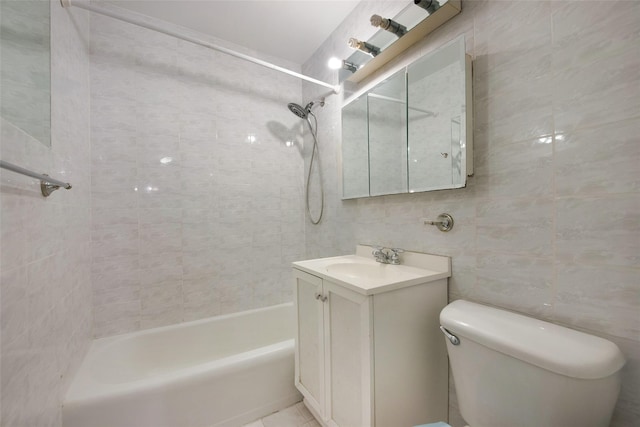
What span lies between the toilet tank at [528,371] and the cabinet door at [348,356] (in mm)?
294

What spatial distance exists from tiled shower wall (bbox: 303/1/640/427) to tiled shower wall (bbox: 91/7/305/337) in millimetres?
1382

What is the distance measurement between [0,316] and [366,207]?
1504mm

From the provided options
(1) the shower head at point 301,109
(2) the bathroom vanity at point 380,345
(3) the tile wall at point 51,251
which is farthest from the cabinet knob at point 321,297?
(1) the shower head at point 301,109

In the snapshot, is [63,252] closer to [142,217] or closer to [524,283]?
[142,217]

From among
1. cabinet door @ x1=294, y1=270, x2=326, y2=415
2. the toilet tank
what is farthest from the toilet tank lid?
cabinet door @ x1=294, y1=270, x2=326, y2=415

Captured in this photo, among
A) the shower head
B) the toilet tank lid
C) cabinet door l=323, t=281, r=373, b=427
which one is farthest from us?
the shower head

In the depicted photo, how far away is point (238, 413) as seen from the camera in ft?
4.31

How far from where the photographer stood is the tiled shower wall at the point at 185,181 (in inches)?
61.4

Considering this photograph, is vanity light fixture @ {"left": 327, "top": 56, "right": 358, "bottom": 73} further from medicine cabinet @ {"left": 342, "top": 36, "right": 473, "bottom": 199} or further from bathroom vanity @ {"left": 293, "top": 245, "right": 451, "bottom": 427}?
bathroom vanity @ {"left": 293, "top": 245, "right": 451, "bottom": 427}

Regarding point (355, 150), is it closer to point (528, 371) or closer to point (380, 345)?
point (380, 345)

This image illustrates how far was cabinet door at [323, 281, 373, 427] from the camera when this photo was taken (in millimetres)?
884

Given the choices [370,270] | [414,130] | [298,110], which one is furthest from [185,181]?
[414,130]

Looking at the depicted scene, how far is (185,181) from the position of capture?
178 centimetres

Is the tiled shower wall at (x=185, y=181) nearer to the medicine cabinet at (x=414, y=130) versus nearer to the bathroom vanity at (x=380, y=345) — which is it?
the medicine cabinet at (x=414, y=130)
